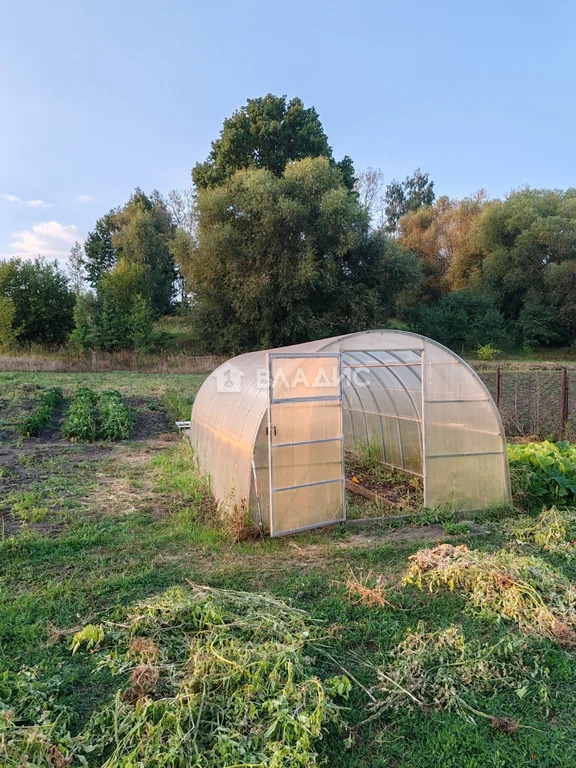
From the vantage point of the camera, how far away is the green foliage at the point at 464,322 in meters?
30.9

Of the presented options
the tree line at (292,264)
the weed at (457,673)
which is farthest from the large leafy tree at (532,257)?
the weed at (457,673)

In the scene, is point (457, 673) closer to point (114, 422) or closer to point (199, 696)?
point (199, 696)

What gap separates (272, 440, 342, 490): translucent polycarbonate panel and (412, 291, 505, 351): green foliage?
85.5 ft

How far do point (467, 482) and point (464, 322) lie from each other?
1025 inches

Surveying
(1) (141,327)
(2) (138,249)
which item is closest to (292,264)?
(1) (141,327)

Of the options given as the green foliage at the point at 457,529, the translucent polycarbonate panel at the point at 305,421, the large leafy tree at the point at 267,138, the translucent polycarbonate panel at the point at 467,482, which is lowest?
the green foliage at the point at 457,529

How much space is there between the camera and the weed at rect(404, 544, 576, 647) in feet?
12.8

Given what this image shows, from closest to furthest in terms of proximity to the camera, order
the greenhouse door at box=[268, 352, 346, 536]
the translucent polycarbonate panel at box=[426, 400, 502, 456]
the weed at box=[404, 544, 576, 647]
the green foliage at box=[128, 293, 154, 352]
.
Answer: the weed at box=[404, 544, 576, 647] → the greenhouse door at box=[268, 352, 346, 536] → the translucent polycarbonate panel at box=[426, 400, 502, 456] → the green foliage at box=[128, 293, 154, 352]

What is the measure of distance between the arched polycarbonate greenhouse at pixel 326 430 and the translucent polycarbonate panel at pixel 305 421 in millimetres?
12

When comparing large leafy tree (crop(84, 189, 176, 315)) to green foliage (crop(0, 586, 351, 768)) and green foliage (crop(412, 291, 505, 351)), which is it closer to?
green foliage (crop(412, 291, 505, 351))

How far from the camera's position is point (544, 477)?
707cm

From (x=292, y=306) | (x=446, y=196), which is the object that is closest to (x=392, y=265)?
(x=292, y=306)

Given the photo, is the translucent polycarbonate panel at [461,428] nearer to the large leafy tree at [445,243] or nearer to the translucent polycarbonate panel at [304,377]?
the translucent polycarbonate panel at [304,377]

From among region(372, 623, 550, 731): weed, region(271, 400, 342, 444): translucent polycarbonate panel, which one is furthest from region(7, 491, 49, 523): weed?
region(372, 623, 550, 731): weed
